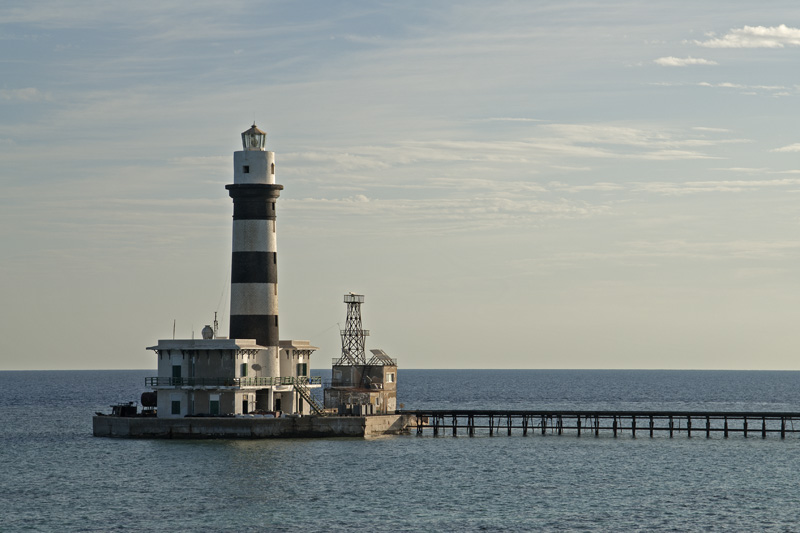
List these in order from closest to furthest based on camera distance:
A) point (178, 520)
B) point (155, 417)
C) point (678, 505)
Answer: point (178, 520) < point (678, 505) < point (155, 417)

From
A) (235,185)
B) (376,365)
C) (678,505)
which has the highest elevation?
(235,185)

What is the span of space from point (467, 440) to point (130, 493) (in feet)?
119

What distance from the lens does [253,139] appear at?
88.7 meters

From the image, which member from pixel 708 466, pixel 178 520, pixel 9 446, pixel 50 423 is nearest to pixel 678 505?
pixel 708 466

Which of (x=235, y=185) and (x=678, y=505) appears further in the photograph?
(x=235, y=185)

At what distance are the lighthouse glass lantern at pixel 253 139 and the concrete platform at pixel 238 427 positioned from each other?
21392mm

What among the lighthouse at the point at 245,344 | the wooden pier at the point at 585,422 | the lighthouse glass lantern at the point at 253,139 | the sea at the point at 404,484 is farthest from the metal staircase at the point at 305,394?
the lighthouse glass lantern at the point at 253,139

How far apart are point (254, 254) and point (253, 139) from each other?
9.36 m

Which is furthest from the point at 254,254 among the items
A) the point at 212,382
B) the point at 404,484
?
the point at 404,484

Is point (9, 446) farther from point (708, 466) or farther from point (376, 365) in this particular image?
point (708, 466)

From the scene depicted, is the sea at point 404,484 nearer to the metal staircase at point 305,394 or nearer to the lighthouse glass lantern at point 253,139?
the metal staircase at point 305,394

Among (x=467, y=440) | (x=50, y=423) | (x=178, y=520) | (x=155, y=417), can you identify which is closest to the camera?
(x=178, y=520)

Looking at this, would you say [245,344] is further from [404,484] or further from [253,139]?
[404,484]

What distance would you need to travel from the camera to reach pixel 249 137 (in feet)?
291
